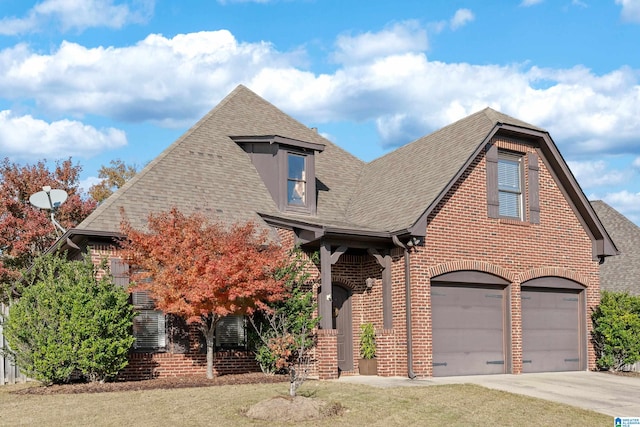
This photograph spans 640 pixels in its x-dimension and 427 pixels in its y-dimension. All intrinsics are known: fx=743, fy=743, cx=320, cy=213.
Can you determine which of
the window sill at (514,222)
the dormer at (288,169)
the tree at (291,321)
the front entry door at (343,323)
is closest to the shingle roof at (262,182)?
the dormer at (288,169)

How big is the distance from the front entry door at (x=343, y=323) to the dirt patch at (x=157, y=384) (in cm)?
321

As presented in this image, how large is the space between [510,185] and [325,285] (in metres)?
6.59

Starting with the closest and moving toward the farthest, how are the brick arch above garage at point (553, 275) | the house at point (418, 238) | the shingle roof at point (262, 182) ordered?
the house at point (418, 238)
the shingle roof at point (262, 182)
the brick arch above garage at point (553, 275)

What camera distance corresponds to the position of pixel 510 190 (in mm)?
20656

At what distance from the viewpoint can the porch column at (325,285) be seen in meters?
17.5

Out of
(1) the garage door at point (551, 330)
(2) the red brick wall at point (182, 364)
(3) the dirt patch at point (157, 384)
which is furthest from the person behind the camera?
(1) the garage door at point (551, 330)

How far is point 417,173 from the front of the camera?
21.2m

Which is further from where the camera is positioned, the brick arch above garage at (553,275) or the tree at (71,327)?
the brick arch above garage at (553,275)

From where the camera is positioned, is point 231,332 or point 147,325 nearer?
point 147,325

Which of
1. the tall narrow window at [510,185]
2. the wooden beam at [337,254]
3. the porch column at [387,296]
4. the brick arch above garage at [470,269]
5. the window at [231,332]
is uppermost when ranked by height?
the tall narrow window at [510,185]

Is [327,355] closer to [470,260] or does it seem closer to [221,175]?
[470,260]


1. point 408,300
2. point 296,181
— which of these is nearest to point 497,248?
point 408,300

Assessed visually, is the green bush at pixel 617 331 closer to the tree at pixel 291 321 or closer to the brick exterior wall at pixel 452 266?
the brick exterior wall at pixel 452 266

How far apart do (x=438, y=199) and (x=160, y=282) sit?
7283 millimetres
